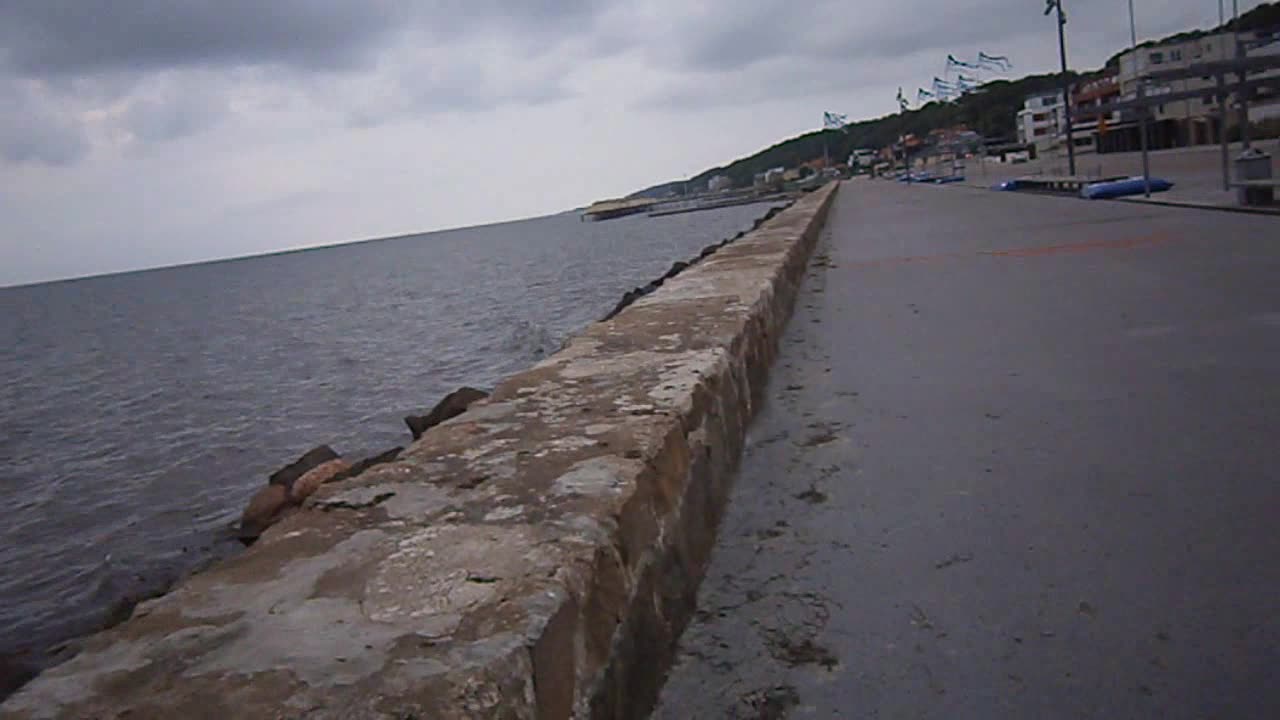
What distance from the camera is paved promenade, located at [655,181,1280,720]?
2061 mm

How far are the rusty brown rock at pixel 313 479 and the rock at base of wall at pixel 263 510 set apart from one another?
0.13m

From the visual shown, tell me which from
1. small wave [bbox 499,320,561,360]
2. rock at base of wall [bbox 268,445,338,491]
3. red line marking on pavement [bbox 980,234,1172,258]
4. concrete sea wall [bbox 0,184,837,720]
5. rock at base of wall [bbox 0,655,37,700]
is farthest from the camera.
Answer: small wave [bbox 499,320,561,360]

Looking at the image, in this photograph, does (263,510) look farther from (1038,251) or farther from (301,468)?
(1038,251)

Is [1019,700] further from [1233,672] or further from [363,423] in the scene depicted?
[363,423]

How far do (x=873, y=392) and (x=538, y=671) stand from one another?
363 cm

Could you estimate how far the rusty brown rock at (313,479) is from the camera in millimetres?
7039

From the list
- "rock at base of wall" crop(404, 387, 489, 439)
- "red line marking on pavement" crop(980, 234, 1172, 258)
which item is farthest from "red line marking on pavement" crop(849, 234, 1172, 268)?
"rock at base of wall" crop(404, 387, 489, 439)

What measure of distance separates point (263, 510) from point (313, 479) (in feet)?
2.76

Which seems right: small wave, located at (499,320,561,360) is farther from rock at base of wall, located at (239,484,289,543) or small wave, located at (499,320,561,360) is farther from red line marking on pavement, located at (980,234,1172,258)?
rock at base of wall, located at (239,484,289,543)

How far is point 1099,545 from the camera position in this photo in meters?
2.65

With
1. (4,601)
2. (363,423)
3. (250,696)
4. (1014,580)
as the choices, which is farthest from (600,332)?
(363,423)

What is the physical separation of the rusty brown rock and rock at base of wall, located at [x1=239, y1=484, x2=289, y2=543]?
0.43 ft

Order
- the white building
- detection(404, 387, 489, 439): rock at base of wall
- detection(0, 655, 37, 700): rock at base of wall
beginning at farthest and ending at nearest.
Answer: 1. the white building
2. detection(404, 387, 489, 439): rock at base of wall
3. detection(0, 655, 37, 700): rock at base of wall

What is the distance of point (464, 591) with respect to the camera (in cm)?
171
